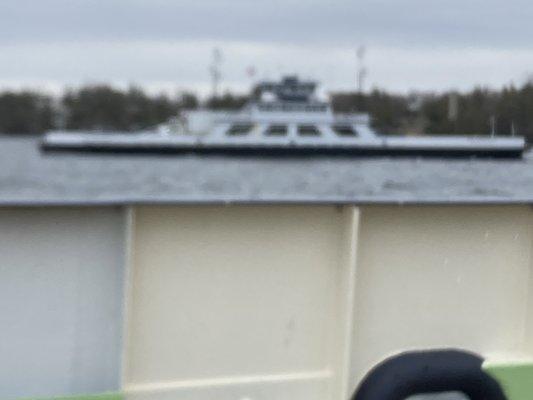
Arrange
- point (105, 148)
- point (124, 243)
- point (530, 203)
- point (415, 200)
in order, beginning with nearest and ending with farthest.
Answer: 1. point (124, 243)
2. point (415, 200)
3. point (530, 203)
4. point (105, 148)

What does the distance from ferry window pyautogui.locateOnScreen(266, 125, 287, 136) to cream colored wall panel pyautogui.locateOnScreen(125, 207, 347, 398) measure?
3919 centimetres

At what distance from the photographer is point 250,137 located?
41062 mm

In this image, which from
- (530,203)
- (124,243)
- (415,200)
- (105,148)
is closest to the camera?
(124,243)

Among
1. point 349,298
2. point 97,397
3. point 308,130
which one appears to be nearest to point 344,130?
point 308,130

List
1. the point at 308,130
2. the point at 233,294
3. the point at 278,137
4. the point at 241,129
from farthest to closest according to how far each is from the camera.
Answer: the point at 308,130, the point at 241,129, the point at 278,137, the point at 233,294

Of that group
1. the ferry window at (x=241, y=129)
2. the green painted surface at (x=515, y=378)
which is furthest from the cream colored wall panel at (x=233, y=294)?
the ferry window at (x=241, y=129)

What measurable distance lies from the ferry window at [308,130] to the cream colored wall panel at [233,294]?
3991 centimetres

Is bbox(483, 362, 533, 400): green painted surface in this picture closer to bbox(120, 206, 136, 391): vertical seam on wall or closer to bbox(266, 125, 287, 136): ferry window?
bbox(120, 206, 136, 391): vertical seam on wall

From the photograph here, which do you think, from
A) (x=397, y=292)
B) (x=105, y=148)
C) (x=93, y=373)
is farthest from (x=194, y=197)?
(x=105, y=148)

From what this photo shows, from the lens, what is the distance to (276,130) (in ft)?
141

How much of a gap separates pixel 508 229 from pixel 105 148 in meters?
37.9

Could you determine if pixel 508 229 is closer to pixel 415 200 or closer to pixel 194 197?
pixel 415 200

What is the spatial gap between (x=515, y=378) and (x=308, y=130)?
40.8 meters

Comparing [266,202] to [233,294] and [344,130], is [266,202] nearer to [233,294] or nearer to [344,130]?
[233,294]
